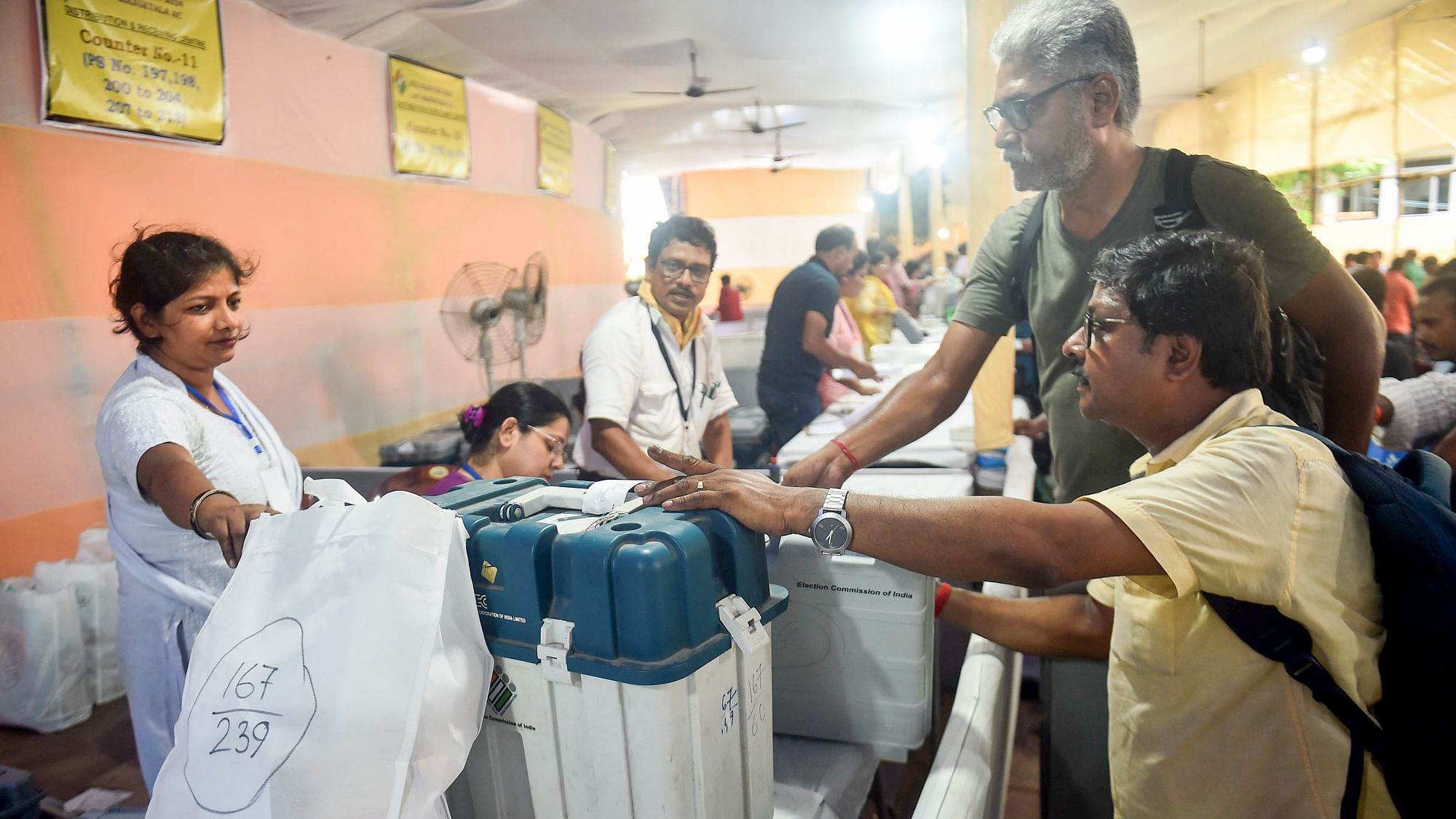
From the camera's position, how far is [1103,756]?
1821 mm

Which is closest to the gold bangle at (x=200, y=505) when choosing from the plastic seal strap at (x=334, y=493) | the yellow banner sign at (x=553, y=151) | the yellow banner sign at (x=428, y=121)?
the plastic seal strap at (x=334, y=493)

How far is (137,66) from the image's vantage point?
3484 millimetres

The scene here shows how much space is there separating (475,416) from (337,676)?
1.45m

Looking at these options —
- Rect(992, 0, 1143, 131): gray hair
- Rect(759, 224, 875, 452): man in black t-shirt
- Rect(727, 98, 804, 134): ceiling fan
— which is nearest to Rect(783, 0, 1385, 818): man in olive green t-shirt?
Rect(992, 0, 1143, 131): gray hair

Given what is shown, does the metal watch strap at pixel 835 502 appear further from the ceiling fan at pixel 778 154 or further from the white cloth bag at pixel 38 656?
the ceiling fan at pixel 778 154

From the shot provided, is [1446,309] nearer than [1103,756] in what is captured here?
No

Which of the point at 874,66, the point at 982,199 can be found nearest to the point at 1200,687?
the point at 982,199

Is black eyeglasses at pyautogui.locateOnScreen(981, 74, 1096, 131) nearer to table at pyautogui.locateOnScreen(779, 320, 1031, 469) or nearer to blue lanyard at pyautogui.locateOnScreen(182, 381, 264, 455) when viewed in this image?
table at pyautogui.locateOnScreen(779, 320, 1031, 469)

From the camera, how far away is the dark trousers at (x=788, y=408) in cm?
451

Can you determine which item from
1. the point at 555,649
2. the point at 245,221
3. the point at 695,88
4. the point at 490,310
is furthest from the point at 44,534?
the point at 695,88

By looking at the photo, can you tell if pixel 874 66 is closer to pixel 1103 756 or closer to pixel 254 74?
pixel 254 74

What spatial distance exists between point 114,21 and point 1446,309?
5.25 meters

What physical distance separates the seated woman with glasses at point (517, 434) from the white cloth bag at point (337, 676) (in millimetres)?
1141

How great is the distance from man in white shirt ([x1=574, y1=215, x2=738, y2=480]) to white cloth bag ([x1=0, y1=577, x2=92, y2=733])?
213cm
